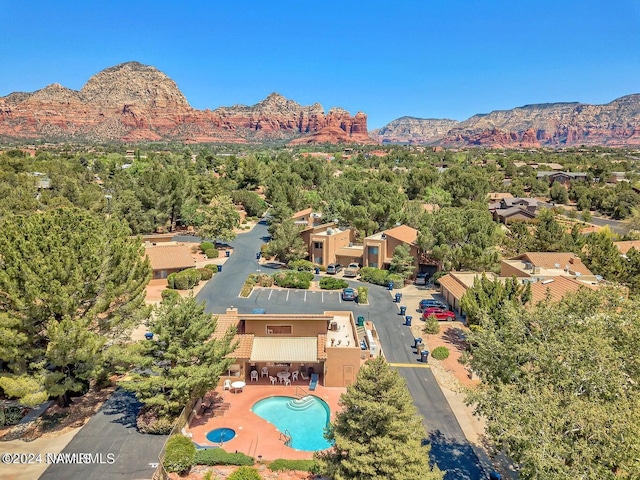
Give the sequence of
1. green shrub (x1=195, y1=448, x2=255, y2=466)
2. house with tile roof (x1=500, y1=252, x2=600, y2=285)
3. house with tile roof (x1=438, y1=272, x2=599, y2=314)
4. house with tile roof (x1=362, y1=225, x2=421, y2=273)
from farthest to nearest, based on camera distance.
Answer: house with tile roof (x1=362, y1=225, x2=421, y2=273)
house with tile roof (x1=500, y1=252, x2=600, y2=285)
house with tile roof (x1=438, y1=272, x2=599, y2=314)
green shrub (x1=195, y1=448, x2=255, y2=466)

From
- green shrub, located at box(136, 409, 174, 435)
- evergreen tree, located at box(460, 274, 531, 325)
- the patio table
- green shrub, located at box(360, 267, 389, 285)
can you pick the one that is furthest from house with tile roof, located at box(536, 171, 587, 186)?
green shrub, located at box(136, 409, 174, 435)

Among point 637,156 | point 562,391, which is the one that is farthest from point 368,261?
point 637,156

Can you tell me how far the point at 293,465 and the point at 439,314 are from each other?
2214 centimetres

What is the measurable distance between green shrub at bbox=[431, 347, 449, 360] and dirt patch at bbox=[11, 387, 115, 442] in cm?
2141

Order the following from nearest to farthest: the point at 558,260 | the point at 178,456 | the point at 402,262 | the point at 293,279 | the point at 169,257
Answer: the point at 178,456, the point at 558,260, the point at 293,279, the point at 402,262, the point at 169,257

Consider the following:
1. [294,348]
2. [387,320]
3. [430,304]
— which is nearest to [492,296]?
[430,304]

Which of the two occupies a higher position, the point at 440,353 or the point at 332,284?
the point at 332,284

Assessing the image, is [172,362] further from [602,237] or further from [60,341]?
[602,237]

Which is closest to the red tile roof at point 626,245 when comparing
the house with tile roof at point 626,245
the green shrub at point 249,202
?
the house with tile roof at point 626,245

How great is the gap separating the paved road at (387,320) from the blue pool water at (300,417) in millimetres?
5516

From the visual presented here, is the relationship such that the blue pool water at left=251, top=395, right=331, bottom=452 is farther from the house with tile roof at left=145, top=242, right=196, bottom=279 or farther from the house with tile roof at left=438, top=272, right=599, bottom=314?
the house with tile roof at left=145, top=242, right=196, bottom=279

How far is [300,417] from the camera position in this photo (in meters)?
23.4

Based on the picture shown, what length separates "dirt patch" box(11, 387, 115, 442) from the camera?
67.4 ft

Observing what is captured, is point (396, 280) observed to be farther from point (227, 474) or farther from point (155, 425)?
point (227, 474)
